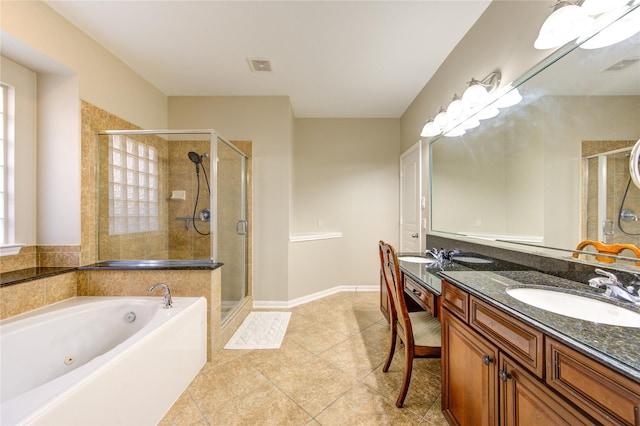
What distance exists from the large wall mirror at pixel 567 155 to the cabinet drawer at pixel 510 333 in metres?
0.55

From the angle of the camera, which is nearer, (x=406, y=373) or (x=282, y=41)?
(x=406, y=373)

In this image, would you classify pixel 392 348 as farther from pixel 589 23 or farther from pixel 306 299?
pixel 589 23

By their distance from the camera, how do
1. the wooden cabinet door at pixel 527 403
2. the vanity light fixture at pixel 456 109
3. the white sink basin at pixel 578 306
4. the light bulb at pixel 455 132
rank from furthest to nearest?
the light bulb at pixel 455 132, the vanity light fixture at pixel 456 109, the white sink basin at pixel 578 306, the wooden cabinet door at pixel 527 403

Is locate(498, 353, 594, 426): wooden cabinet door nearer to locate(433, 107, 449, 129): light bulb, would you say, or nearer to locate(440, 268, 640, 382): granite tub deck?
locate(440, 268, 640, 382): granite tub deck

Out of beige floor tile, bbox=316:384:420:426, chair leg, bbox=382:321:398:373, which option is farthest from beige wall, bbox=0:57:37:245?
chair leg, bbox=382:321:398:373

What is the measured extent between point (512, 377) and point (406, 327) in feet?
1.90

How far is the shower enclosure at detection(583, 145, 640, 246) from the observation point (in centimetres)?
89

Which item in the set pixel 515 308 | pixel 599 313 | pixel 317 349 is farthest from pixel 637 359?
pixel 317 349

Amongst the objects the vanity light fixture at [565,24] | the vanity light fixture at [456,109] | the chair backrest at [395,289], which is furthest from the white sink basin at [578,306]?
the vanity light fixture at [456,109]

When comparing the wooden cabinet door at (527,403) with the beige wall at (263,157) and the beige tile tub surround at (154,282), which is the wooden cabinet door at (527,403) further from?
the beige wall at (263,157)

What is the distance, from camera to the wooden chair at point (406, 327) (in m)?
1.39

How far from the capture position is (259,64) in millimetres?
2252

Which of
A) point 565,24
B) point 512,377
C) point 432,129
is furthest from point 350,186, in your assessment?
point 512,377

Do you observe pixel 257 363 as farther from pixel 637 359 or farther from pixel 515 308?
pixel 637 359
